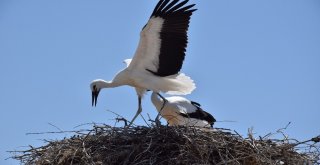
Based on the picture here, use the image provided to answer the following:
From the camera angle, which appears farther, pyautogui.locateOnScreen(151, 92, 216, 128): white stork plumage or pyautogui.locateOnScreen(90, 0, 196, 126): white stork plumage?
pyautogui.locateOnScreen(151, 92, 216, 128): white stork plumage

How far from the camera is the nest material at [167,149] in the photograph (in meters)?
8.55

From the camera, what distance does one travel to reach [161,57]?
34.0ft

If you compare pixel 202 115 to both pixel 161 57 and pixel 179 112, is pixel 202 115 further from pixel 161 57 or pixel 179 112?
pixel 161 57

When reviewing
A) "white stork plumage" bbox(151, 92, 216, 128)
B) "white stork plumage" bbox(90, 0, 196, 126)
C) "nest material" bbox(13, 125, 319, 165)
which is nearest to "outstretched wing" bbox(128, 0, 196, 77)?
"white stork plumage" bbox(90, 0, 196, 126)

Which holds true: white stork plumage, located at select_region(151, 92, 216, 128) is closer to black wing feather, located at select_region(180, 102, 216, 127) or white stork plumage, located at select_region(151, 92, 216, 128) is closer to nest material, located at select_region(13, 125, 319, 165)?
black wing feather, located at select_region(180, 102, 216, 127)

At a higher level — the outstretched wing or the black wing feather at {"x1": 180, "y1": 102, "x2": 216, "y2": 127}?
the outstretched wing

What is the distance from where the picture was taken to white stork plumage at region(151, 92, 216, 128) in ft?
35.1

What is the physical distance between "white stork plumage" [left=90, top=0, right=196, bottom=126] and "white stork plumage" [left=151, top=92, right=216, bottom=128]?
215 millimetres

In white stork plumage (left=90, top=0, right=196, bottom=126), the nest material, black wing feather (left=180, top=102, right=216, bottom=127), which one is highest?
white stork plumage (left=90, top=0, right=196, bottom=126)

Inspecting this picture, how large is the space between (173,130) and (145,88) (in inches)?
74.0

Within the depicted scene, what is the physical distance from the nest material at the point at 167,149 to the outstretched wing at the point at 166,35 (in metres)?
1.53

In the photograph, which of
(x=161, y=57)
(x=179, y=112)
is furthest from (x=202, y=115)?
(x=161, y=57)

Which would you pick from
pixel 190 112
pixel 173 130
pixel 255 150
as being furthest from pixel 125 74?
pixel 255 150

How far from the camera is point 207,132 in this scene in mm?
8930
